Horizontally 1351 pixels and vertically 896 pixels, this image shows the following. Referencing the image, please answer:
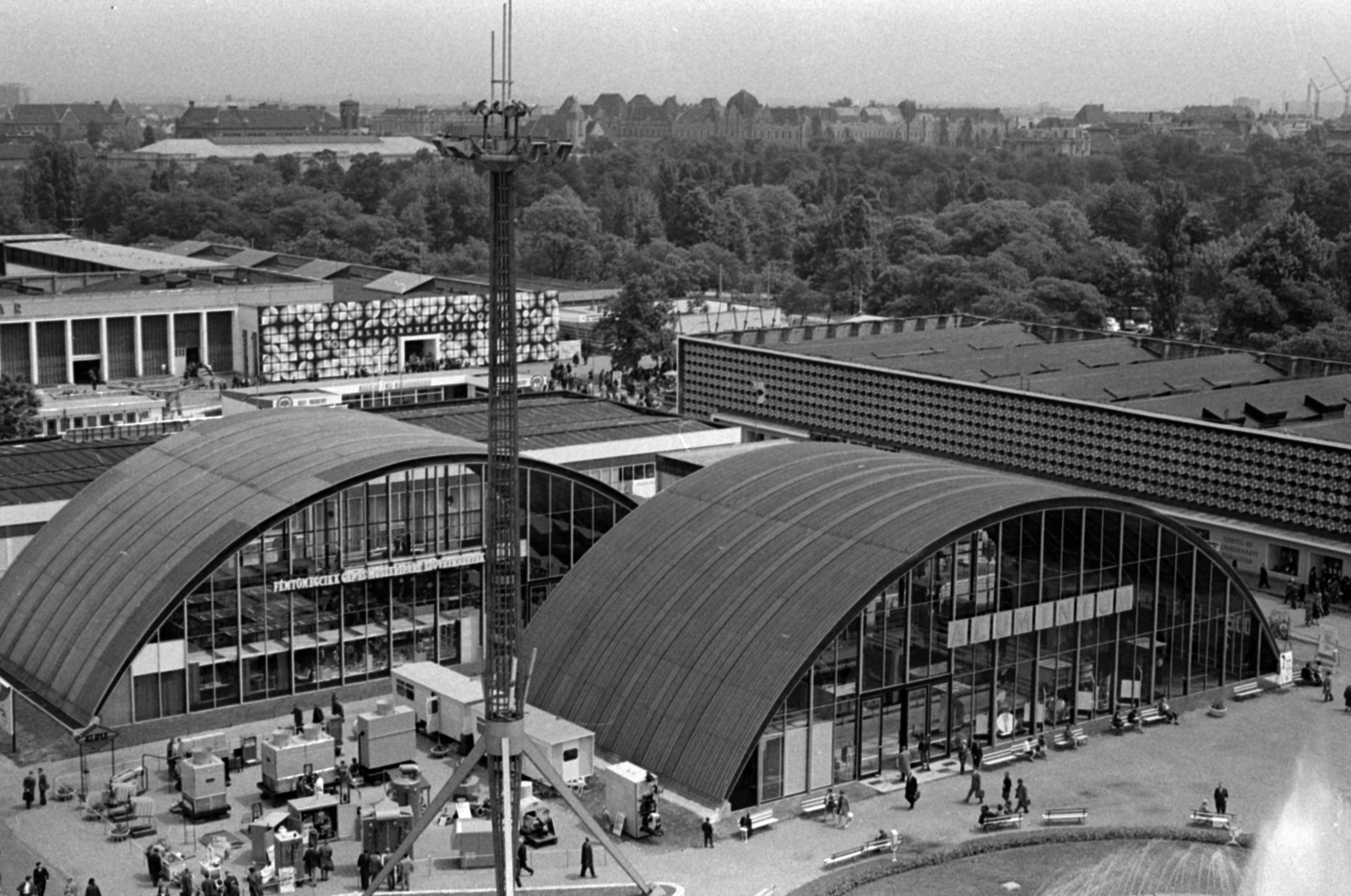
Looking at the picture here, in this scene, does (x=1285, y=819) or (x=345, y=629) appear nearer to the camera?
(x=1285, y=819)

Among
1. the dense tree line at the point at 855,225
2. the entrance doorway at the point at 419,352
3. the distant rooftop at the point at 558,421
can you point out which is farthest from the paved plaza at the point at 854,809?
the entrance doorway at the point at 419,352

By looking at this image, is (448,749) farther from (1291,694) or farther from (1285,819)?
(1291,694)

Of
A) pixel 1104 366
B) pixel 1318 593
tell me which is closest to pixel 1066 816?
pixel 1318 593

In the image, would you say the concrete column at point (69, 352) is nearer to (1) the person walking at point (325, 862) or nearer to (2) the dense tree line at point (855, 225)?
(2) the dense tree line at point (855, 225)

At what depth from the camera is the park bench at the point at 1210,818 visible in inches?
1254

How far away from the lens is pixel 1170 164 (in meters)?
182

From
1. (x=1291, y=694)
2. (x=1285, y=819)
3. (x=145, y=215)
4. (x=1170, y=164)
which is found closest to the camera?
(x=1285, y=819)

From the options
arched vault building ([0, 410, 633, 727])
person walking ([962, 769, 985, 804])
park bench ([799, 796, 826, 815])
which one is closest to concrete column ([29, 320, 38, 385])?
arched vault building ([0, 410, 633, 727])

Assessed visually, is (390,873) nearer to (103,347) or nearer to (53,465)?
(53,465)

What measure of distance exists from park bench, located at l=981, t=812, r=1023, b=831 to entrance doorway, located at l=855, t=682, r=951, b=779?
9.96ft

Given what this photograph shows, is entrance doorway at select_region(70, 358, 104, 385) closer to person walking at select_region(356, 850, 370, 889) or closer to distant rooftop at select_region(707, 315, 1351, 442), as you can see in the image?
distant rooftop at select_region(707, 315, 1351, 442)

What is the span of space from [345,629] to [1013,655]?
13.5m

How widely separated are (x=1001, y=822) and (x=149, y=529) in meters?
18.6

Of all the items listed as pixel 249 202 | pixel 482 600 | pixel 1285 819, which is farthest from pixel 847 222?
pixel 1285 819
